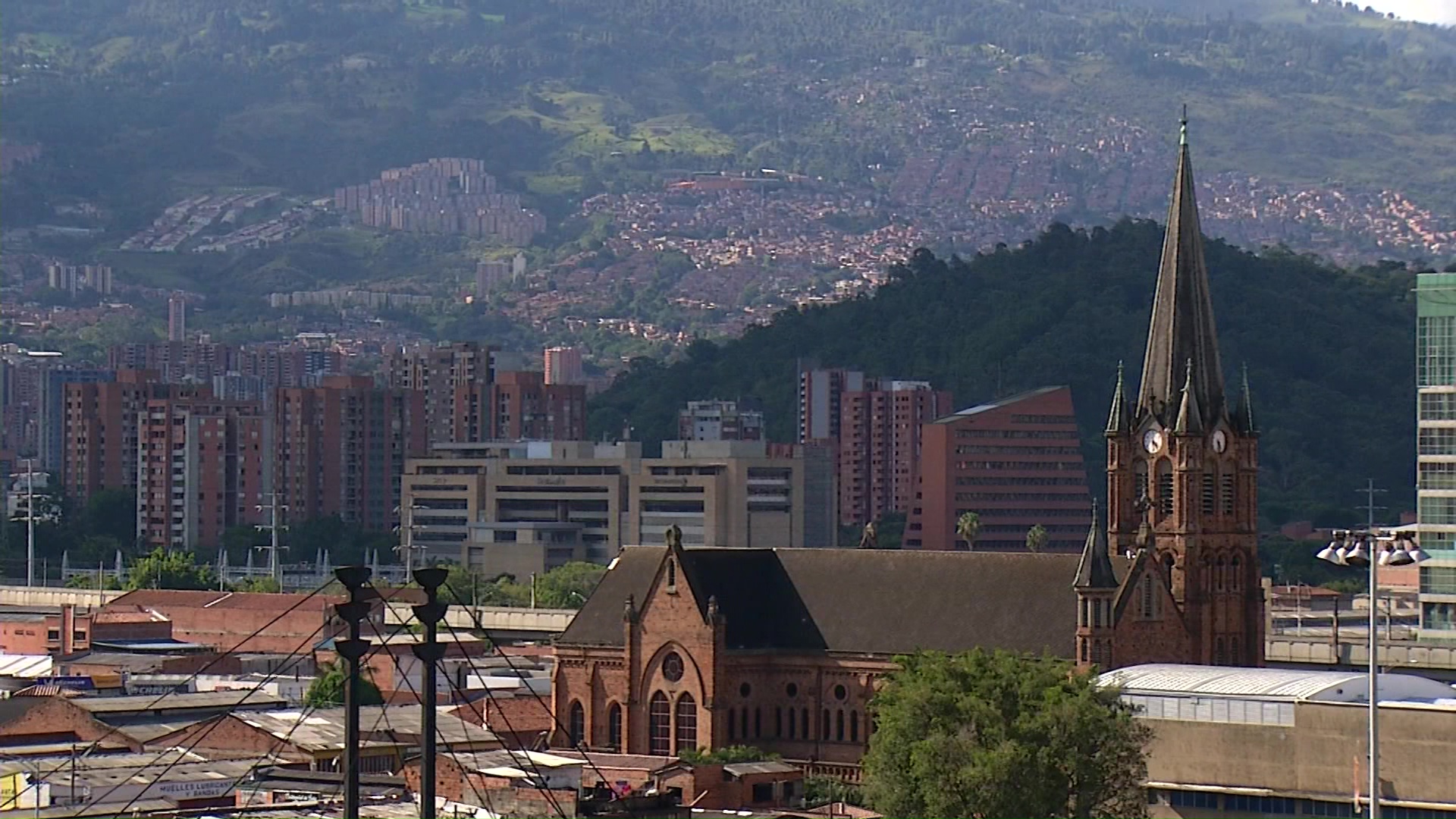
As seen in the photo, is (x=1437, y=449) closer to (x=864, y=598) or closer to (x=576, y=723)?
(x=864, y=598)

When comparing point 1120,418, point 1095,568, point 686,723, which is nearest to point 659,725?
point 686,723

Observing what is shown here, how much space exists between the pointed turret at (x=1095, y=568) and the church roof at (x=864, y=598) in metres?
1.67

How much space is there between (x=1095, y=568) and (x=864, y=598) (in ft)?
27.5

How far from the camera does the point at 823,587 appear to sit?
10388 cm

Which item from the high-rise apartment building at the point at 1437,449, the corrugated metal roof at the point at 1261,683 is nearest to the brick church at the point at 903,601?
the corrugated metal roof at the point at 1261,683

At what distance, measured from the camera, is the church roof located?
99312mm

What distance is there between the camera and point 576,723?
104125mm

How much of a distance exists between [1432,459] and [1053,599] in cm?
5275

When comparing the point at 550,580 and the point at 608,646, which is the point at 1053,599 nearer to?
the point at 608,646

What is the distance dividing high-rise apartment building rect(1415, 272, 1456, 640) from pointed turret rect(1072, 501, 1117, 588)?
51.4 m

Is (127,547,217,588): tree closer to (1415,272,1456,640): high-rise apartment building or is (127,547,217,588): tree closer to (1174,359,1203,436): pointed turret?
(1415,272,1456,640): high-rise apartment building

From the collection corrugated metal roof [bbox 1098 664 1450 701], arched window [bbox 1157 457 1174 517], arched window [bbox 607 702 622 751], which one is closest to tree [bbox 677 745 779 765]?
arched window [bbox 607 702 622 751]

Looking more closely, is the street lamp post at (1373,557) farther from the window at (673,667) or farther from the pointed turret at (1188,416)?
the window at (673,667)

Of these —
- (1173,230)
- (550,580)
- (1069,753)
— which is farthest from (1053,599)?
(550,580)
